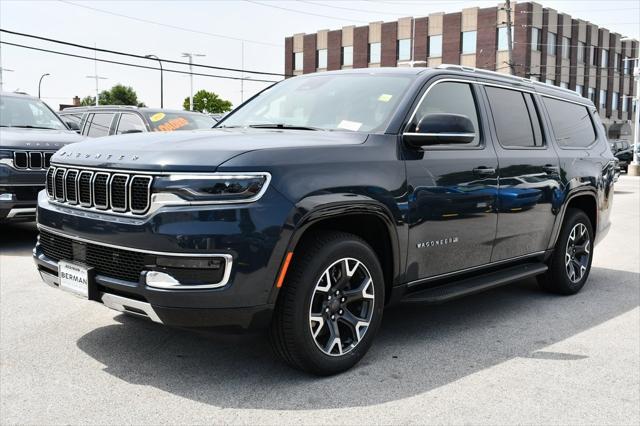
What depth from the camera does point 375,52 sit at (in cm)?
5744

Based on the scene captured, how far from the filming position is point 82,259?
388 cm

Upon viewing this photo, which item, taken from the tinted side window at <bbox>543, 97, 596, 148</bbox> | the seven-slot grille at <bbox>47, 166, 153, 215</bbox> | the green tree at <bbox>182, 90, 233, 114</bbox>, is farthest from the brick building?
the seven-slot grille at <bbox>47, 166, 153, 215</bbox>

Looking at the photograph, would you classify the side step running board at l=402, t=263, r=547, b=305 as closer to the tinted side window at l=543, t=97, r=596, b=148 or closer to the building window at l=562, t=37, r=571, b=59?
the tinted side window at l=543, t=97, r=596, b=148

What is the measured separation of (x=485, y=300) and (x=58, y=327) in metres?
3.69

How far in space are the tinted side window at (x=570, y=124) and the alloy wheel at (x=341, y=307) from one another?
3.03m

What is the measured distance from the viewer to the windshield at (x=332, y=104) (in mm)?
4535

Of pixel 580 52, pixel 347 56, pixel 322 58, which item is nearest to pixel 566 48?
pixel 580 52

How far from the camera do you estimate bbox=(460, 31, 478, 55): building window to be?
51.6 metres

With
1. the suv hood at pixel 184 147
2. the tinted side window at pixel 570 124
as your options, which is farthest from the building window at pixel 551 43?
the suv hood at pixel 184 147

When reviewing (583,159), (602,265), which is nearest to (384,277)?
(583,159)

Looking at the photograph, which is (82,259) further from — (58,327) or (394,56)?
(394,56)

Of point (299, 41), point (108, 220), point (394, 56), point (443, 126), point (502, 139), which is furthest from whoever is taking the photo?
point (299, 41)

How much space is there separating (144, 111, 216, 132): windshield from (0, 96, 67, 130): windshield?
5.49ft

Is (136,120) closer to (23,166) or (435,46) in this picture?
(23,166)
